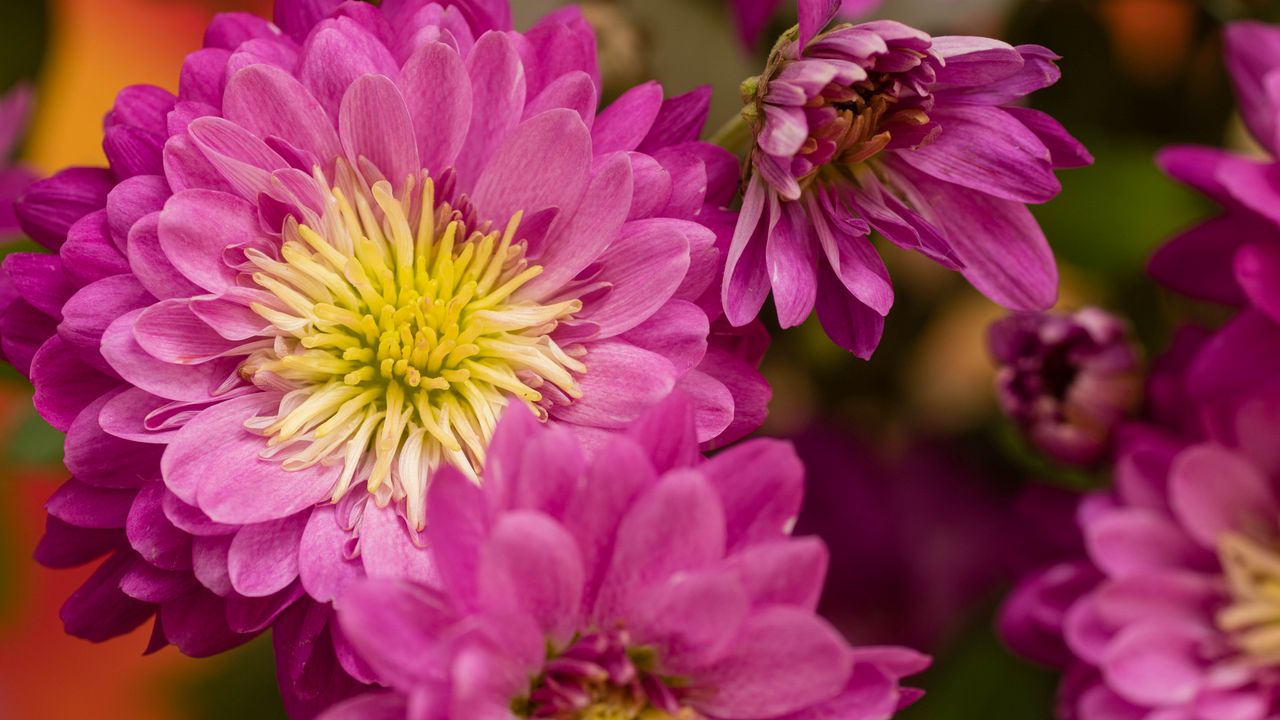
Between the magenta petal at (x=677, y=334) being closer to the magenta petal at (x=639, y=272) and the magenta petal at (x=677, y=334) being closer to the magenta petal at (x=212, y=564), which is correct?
the magenta petal at (x=639, y=272)

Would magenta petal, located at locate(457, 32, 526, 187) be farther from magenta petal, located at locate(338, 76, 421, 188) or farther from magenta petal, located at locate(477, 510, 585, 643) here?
magenta petal, located at locate(477, 510, 585, 643)

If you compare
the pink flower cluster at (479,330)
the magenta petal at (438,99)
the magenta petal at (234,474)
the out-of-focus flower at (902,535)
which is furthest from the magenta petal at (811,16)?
the out-of-focus flower at (902,535)

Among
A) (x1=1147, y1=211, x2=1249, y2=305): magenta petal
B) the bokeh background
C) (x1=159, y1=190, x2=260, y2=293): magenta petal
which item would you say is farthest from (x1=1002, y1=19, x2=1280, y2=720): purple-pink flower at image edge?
(x1=159, y1=190, x2=260, y2=293): magenta petal

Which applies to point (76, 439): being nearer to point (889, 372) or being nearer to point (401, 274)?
point (401, 274)

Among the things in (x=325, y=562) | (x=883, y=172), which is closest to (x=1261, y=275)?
(x=883, y=172)

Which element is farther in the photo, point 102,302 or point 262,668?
point 262,668

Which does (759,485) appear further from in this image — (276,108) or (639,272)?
(276,108)

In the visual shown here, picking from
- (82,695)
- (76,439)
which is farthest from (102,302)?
(82,695)
